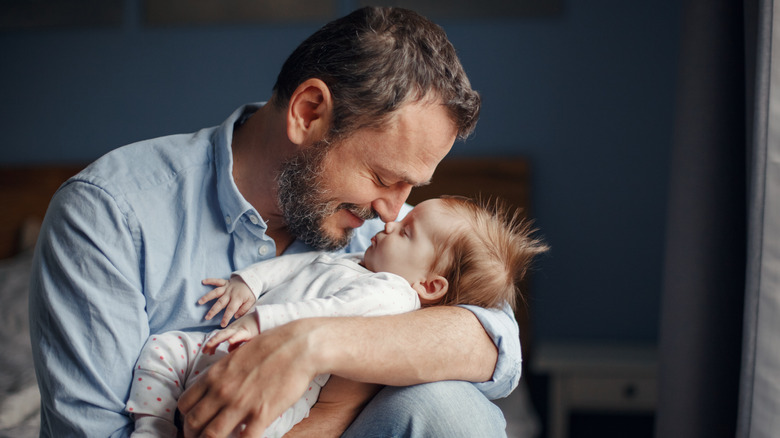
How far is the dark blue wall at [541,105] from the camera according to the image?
2729 millimetres


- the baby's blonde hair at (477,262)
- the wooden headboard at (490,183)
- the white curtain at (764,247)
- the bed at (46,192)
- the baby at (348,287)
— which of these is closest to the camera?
the baby at (348,287)

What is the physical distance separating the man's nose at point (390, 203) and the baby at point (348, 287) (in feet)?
0.13

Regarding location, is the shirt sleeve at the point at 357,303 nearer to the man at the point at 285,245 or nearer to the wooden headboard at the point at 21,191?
the man at the point at 285,245

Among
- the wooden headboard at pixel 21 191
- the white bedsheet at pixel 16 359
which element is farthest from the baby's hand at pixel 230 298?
the wooden headboard at pixel 21 191

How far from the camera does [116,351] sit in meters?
1.13

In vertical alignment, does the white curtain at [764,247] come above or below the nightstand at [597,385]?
above

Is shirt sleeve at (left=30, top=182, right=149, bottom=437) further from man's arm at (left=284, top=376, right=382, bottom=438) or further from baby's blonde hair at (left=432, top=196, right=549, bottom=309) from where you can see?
baby's blonde hair at (left=432, top=196, right=549, bottom=309)

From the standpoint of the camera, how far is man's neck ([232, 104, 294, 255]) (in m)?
1.36

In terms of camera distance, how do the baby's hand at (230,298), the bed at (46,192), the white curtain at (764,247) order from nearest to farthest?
the baby's hand at (230,298) → the white curtain at (764,247) → the bed at (46,192)

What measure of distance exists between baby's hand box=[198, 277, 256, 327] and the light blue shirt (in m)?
0.03

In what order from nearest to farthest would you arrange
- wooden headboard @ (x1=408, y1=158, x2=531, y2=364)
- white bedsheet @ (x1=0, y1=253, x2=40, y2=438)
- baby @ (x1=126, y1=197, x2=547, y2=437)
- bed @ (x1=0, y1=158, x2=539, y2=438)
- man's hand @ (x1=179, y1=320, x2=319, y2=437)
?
man's hand @ (x1=179, y1=320, x2=319, y2=437) → baby @ (x1=126, y1=197, x2=547, y2=437) → white bedsheet @ (x1=0, y1=253, x2=40, y2=438) → bed @ (x1=0, y1=158, x2=539, y2=438) → wooden headboard @ (x1=408, y1=158, x2=531, y2=364)

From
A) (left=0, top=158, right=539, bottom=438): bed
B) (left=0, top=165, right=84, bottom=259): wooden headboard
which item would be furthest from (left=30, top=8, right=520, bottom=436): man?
(left=0, top=165, right=84, bottom=259): wooden headboard

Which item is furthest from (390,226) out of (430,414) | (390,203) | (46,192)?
(46,192)

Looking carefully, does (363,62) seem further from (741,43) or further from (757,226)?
(741,43)
